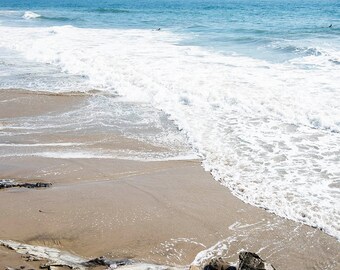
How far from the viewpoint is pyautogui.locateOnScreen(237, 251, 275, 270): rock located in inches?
157

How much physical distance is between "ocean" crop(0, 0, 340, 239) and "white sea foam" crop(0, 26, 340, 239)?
0.03 metres

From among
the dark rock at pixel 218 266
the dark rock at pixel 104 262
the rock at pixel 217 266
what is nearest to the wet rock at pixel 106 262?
the dark rock at pixel 104 262

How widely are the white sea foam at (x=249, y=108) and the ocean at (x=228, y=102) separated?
0.09ft

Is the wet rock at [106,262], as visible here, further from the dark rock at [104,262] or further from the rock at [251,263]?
the rock at [251,263]

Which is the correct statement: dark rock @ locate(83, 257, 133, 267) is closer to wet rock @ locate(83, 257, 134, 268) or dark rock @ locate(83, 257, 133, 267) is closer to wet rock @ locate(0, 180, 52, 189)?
wet rock @ locate(83, 257, 134, 268)

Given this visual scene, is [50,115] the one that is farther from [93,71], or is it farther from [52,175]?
[93,71]

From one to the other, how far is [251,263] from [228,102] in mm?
7744

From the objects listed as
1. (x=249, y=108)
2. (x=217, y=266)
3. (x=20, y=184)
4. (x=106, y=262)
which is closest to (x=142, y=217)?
(x=106, y=262)

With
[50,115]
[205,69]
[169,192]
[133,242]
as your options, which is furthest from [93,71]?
[133,242]

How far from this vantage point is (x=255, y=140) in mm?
8594

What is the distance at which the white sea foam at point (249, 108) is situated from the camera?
6613mm

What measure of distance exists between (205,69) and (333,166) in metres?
9.43

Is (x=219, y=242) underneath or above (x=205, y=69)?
underneath

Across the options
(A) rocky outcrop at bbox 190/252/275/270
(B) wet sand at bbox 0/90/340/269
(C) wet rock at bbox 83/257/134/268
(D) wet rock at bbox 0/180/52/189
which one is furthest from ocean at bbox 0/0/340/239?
(C) wet rock at bbox 83/257/134/268
